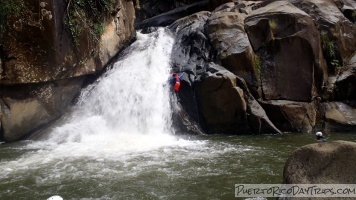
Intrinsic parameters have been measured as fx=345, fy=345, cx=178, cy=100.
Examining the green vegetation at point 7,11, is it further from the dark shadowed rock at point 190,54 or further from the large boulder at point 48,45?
the dark shadowed rock at point 190,54

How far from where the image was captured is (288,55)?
11.1m

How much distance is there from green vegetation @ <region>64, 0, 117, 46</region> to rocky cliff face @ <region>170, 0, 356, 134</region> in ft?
9.35

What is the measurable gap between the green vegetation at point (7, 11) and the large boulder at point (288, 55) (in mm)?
7105

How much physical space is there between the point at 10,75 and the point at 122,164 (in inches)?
200

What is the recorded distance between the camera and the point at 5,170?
6.73 m

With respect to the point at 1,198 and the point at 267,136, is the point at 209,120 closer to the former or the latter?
the point at 267,136

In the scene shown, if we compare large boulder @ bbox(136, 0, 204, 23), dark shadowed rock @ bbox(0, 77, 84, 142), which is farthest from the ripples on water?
large boulder @ bbox(136, 0, 204, 23)

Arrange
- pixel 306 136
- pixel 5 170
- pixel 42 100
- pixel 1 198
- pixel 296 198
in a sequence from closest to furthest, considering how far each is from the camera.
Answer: pixel 296 198, pixel 1 198, pixel 5 170, pixel 306 136, pixel 42 100

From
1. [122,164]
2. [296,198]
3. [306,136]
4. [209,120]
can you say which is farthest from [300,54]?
[296,198]

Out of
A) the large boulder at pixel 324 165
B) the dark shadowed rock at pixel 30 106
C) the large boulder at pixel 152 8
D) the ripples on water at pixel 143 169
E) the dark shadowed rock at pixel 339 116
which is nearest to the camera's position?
the large boulder at pixel 324 165

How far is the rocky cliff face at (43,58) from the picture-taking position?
9758 millimetres

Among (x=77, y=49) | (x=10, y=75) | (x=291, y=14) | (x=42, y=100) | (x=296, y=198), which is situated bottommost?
(x=296, y=198)

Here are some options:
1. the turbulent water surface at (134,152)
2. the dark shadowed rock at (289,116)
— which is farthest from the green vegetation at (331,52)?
the turbulent water surface at (134,152)

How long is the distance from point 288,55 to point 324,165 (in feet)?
24.9
